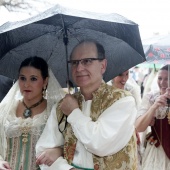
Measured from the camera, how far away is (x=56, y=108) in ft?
8.05

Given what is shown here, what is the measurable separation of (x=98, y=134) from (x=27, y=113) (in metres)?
0.85

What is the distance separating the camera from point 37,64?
2.74 m

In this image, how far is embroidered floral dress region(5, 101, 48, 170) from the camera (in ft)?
8.57

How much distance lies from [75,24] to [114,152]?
104 centimetres

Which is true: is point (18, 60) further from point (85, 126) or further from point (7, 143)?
point (85, 126)

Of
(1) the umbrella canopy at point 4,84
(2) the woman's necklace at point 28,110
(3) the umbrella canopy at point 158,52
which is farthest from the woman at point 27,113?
(1) the umbrella canopy at point 4,84

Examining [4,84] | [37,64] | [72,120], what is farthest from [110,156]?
[4,84]

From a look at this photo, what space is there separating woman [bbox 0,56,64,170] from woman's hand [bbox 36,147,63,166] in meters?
0.39

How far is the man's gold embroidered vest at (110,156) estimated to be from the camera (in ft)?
7.07

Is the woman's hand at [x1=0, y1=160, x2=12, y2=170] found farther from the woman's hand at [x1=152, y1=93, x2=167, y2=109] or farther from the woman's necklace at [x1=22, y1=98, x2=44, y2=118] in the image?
the woman's hand at [x1=152, y1=93, x2=167, y2=109]

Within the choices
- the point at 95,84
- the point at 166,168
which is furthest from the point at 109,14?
the point at 166,168

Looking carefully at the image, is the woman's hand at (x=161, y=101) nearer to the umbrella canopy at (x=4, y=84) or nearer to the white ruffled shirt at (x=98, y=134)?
the white ruffled shirt at (x=98, y=134)

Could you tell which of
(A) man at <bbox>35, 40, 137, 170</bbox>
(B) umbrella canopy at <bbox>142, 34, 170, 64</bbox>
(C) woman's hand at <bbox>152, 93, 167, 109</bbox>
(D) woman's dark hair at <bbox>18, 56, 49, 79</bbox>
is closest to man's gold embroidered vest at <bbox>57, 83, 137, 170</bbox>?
(A) man at <bbox>35, 40, 137, 170</bbox>

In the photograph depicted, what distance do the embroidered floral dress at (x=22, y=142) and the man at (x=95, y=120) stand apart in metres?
Result: 0.28
